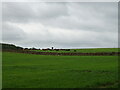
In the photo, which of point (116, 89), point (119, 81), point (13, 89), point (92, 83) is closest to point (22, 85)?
point (13, 89)

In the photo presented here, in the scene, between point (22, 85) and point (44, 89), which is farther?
point (22, 85)

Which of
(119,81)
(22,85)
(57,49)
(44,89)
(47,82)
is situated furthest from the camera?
(57,49)

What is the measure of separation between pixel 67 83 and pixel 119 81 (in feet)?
21.8

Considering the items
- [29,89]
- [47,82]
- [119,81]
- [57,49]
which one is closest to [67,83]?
[47,82]

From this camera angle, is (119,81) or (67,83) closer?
(67,83)

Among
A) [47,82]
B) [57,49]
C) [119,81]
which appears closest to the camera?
[47,82]

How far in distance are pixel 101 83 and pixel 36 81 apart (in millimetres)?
7300

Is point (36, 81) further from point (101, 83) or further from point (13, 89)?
point (101, 83)

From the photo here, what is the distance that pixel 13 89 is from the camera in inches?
977

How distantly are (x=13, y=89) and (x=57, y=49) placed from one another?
73.6 m

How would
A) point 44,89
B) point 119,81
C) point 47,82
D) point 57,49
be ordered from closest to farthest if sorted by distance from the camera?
point 44,89, point 47,82, point 119,81, point 57,49

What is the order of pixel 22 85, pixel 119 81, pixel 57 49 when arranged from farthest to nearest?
pixel 57 49
pixel 119 81
pixel 22 85

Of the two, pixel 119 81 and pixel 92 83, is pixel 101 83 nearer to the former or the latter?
pixel 92 83

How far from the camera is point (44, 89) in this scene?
A: 80.8 ft
